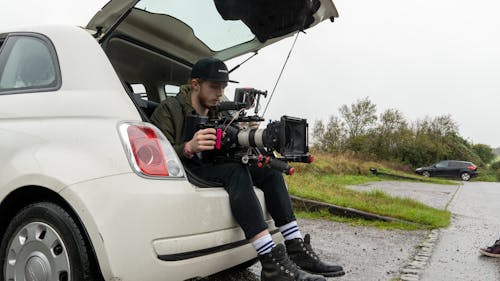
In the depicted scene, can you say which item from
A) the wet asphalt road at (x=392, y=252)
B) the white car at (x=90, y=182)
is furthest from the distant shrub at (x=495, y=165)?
the white car at (x=90, y=182)

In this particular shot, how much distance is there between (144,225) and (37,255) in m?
0.64

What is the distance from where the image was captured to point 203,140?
2.90m

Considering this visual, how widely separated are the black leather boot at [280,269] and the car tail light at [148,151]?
2.41 feet

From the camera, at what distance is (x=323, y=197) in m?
8.33

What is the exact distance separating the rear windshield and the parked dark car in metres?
40.8

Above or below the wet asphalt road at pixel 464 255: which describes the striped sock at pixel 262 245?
above

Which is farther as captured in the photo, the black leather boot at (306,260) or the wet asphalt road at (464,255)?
the wet asphalt road at (464,255)

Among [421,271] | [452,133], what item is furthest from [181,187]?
[452,133]

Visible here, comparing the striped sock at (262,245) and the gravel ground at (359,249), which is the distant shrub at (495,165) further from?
the striped sock at (262,245)

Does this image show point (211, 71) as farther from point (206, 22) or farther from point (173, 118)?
point (206, 22)

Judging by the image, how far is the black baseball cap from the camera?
3.48 meters

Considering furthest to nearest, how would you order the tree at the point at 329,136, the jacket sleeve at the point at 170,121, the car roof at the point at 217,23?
1. the tree at the point at 329,136
2. the car roof at the point at 217,23
3. the jacket sleeve at the point at 170,121

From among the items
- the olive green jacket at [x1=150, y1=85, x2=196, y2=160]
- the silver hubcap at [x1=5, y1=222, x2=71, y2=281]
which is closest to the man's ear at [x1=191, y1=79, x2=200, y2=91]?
the olive green jacket at [x1=150, y1=85, x2=196, y2=160]

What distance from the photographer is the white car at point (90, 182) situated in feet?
7.54
